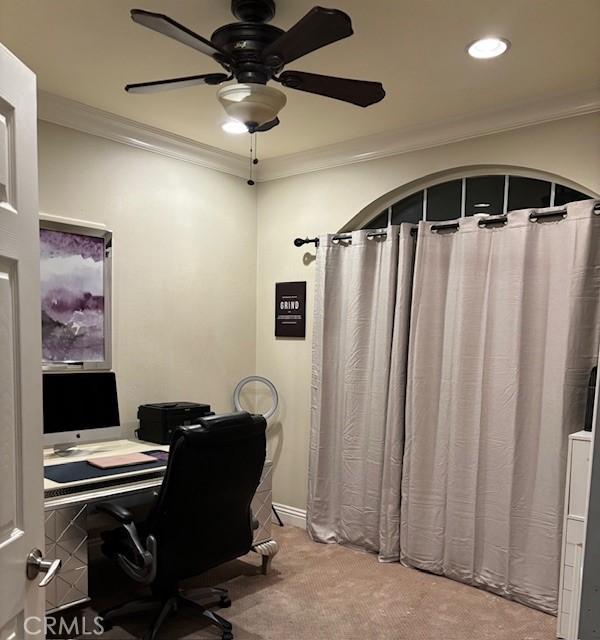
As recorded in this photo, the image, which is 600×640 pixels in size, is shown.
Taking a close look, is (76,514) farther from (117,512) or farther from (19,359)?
(19,359)

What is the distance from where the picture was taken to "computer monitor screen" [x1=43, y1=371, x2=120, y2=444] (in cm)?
286

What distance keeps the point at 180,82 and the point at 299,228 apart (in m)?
1.97

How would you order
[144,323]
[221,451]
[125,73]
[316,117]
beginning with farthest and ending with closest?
[144,323], [316,117], [125,73], [221,451]

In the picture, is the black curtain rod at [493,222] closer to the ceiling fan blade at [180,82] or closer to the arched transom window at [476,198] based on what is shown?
the arched transom window at [476,198]

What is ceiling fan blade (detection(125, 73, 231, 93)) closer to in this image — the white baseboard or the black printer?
the black printer

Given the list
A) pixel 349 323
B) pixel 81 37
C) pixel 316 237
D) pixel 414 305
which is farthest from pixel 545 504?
pixel 81 37

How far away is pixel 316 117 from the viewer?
10.7 feet

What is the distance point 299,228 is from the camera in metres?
4.07

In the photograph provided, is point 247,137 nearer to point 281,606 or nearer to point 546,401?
point 546,401

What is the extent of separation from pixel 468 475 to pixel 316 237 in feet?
5.95

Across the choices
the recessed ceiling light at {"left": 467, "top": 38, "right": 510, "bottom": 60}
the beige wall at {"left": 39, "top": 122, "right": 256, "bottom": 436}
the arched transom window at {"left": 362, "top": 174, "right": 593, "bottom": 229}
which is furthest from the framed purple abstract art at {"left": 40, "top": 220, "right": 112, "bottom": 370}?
the recessed ceiling light at {"left": 467, "top": 38, "right": 510, "bottom": 60}

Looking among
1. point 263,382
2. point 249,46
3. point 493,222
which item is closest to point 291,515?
point 263,382

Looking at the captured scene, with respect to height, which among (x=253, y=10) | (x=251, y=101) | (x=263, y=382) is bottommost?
(x=263, y=382)

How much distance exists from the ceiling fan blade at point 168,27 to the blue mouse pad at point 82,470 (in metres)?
1.86
